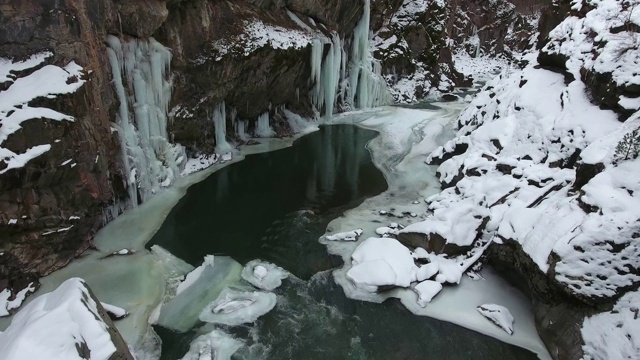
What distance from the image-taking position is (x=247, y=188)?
42.4ft

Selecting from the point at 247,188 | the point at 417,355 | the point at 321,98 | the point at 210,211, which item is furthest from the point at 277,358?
the point at 321,98

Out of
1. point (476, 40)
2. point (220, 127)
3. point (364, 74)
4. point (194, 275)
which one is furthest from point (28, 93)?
point (476, 40)

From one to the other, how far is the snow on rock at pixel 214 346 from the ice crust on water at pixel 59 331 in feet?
5.50

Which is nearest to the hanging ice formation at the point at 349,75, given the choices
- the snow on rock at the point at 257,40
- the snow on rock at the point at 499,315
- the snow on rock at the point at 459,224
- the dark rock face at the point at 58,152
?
the snow on rock at the point at 257,40

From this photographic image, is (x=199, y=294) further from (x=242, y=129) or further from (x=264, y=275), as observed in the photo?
(x=242, y=129)

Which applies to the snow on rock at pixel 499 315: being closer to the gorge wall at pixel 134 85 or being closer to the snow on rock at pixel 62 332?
the snow on rock at pixel 62 332

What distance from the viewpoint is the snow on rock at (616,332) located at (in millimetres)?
5516

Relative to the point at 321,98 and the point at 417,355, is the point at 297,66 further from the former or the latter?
the point at 417,355

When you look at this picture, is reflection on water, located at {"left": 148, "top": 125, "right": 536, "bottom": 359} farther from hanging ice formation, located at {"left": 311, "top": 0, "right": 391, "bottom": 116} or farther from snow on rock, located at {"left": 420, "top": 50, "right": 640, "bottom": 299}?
hanging ice formation, located at {"left": 311, "top": 0, "right": 391, "bottom": 116}

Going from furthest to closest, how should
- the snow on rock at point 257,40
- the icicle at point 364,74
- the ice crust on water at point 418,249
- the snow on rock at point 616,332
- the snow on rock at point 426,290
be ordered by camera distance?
the icicle at point 364,74 → the snow on rock at point 257,40 → the snow on rock at point 426,290 → the ice crust on water at point 418,249 → the snow on rock at point 616,332

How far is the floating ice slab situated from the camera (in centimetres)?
723

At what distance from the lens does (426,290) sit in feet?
25.9

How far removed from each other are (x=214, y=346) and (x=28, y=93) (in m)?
5.71

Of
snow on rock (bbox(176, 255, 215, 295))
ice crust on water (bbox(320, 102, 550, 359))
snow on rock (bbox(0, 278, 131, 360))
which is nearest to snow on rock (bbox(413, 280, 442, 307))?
ice crust on water (bbox(320, 102, 550, 359))
